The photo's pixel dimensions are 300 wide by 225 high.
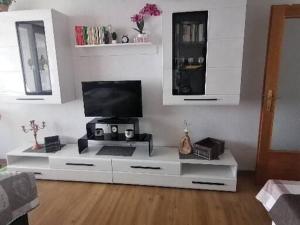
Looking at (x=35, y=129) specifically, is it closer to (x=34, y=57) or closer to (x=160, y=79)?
(x=34, y=57)

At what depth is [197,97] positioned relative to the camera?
2.38 metres

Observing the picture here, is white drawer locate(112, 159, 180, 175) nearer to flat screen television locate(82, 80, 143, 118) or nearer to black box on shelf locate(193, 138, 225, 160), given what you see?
black box on shelf locate(193, 138, 225, 160)

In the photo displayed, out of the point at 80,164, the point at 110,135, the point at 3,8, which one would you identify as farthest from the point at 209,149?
the point at 3,8

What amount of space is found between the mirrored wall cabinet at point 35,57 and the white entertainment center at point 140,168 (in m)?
0.74

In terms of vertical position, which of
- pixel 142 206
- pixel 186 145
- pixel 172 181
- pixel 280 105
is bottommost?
pixel 142 206

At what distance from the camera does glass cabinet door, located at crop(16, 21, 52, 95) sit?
251 cm

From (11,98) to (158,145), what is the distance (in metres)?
1.90

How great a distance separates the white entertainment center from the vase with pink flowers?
4.37 feet

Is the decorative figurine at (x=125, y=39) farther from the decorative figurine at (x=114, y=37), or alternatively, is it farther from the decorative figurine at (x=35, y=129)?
the decorative figurine at (x=35, y=129)

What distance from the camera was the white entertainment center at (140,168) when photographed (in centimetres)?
241

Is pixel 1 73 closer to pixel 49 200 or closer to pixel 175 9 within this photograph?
pixel 49 200

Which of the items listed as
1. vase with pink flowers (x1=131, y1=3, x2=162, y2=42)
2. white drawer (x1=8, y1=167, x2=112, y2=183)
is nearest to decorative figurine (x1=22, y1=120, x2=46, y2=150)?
white drawer (x1=8, y1=167, x2=112, y2=183)

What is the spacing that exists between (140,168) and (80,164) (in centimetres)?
72

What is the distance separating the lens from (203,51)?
7.68ft
